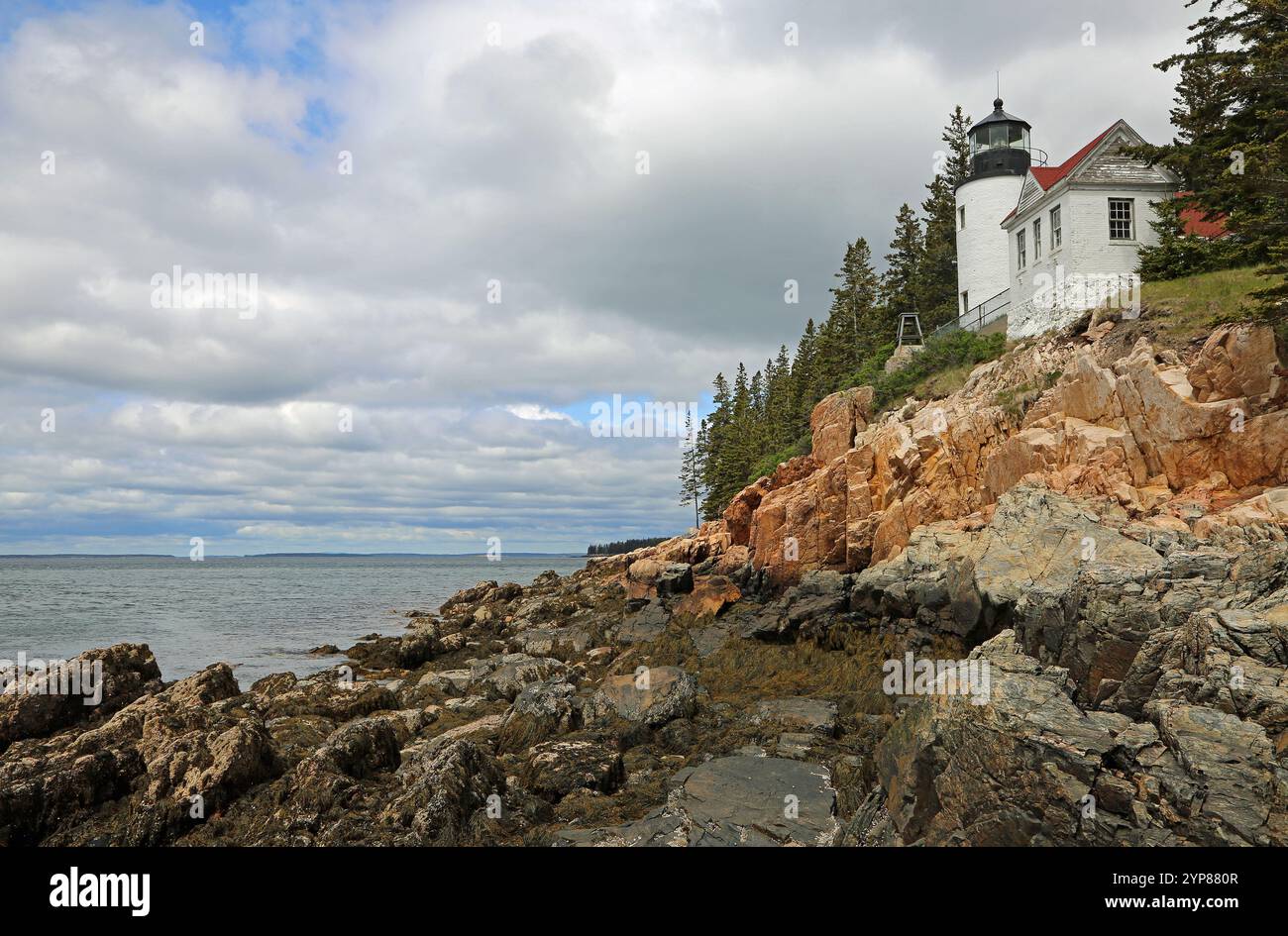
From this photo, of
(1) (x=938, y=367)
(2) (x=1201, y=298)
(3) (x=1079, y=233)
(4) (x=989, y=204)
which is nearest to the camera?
(2) (x=1201, y=298)

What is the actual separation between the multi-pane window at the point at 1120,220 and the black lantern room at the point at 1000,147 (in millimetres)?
10363

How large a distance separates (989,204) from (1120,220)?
32.9 ft

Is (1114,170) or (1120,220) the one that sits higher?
(1114,170)

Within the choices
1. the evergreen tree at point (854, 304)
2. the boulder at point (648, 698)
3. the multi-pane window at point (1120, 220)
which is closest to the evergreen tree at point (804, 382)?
the evergreen tree at point (854, 304)

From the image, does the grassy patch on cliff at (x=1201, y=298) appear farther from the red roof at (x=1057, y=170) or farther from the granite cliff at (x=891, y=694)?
the red roof at (x=1057, y=170)

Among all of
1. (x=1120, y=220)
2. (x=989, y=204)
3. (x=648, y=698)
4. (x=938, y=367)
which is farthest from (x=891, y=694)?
(x=989, y=204)

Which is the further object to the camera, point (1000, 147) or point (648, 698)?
point (1000, 147)

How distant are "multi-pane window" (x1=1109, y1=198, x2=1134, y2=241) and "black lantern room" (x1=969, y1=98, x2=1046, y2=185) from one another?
10.4 metres

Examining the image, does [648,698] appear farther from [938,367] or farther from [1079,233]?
[1079,233]

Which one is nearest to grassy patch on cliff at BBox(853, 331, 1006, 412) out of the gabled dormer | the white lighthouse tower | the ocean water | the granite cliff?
the granite cliff

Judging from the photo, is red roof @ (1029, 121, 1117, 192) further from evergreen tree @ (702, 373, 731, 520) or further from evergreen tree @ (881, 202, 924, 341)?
evergreen tree @ (702, 373, 731, 520)

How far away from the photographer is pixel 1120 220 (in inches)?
1180
